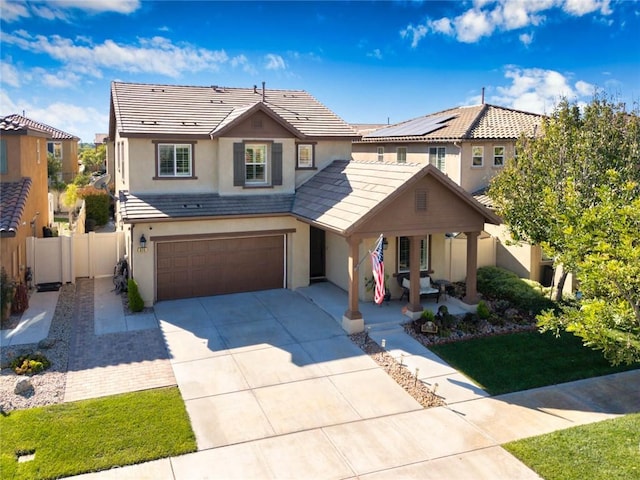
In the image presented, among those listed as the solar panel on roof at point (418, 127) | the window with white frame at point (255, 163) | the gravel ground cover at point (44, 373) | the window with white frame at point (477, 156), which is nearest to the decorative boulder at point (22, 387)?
the gravel ground cover at point (44, 373)

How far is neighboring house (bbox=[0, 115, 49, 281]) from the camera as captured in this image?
15633 millimetres

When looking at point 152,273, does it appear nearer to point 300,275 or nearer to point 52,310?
point 52,310

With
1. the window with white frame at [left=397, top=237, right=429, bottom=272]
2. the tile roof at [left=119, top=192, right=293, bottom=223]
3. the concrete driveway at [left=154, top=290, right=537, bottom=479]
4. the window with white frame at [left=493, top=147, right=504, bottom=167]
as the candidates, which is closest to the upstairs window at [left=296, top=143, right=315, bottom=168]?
the tile roof at [left=119, top=192, right=293, bottom=223]

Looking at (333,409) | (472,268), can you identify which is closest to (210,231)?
(472,268)

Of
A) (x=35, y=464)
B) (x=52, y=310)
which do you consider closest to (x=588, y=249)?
(x=35, y=464)

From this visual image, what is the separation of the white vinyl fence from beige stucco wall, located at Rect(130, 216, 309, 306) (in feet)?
4.00

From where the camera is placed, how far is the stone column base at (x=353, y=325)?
598 inches

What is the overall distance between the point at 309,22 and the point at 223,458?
14.0 metres

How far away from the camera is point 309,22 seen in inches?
709

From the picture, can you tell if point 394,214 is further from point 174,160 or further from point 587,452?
point 174,160

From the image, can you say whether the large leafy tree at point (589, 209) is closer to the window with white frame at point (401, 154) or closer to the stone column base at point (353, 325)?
the stone column base at point (353, 325)

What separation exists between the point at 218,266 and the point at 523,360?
10160 mm

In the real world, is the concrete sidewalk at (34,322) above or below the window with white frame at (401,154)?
below

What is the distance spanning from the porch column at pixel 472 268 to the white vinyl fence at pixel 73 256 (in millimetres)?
12949
